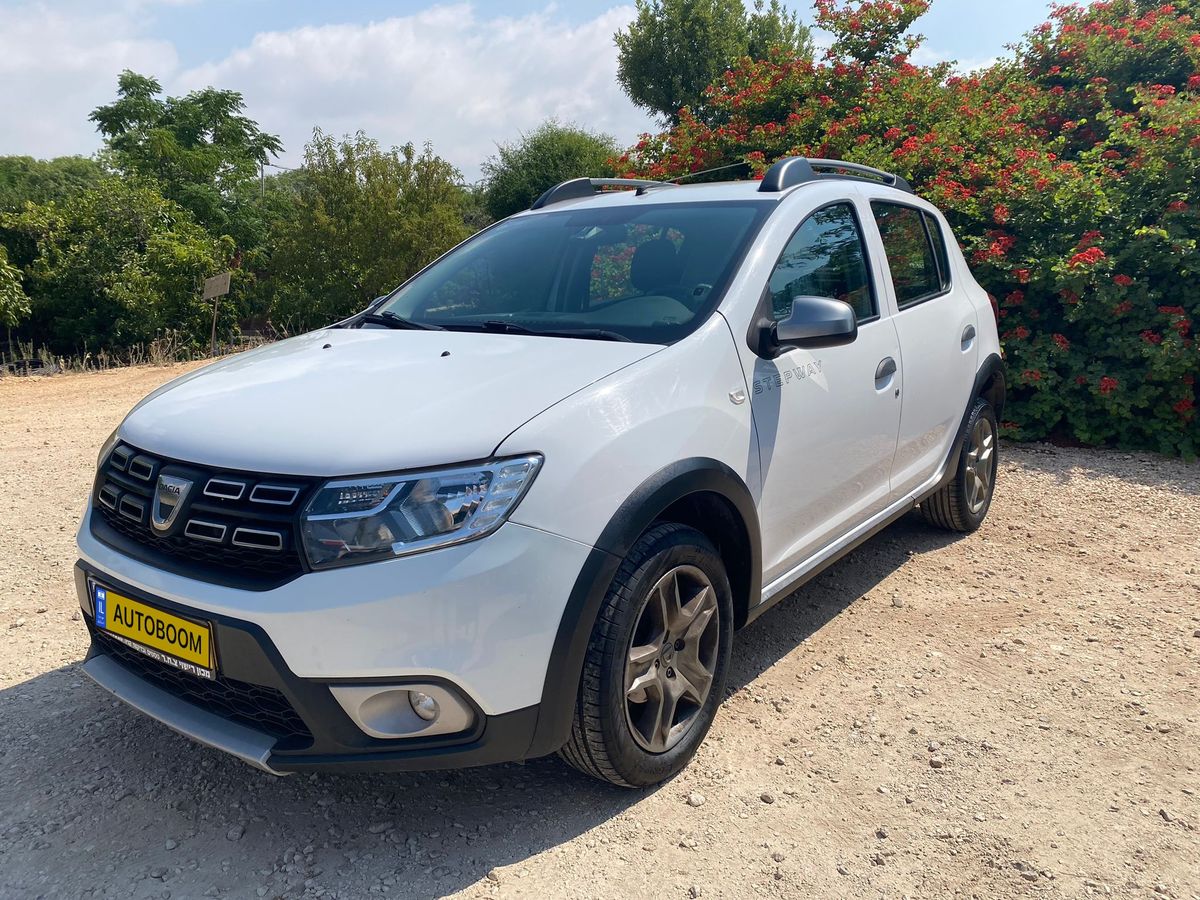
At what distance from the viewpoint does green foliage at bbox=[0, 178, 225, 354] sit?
69.6 ft

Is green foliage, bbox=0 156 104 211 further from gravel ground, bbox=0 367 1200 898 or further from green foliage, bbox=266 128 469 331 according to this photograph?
gravel ground, bbox=0 367 1200 898

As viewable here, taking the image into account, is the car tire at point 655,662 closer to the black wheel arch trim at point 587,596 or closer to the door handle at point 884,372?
the black wheel arch trim at point 587,596

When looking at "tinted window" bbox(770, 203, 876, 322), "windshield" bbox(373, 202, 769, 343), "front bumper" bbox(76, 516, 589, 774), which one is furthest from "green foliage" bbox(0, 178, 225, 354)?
"front bumper" bbox(76, 516, 589, 774)

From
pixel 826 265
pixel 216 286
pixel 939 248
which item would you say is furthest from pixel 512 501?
pixel 216 286

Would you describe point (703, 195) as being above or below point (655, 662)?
above

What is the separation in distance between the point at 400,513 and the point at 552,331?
103 cm

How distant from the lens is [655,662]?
249 cm

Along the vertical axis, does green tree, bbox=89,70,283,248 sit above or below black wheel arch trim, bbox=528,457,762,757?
above

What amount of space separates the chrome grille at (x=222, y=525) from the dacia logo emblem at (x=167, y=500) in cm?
1

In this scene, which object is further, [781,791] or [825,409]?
[825,409]

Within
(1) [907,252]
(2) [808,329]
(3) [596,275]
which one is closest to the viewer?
(2) [808,329]

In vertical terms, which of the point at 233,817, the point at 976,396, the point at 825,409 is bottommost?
the point at 233,817

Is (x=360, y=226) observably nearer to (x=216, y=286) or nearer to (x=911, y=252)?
(x=216, y=286)

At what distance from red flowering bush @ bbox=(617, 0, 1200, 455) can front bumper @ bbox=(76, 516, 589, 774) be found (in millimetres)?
5737
